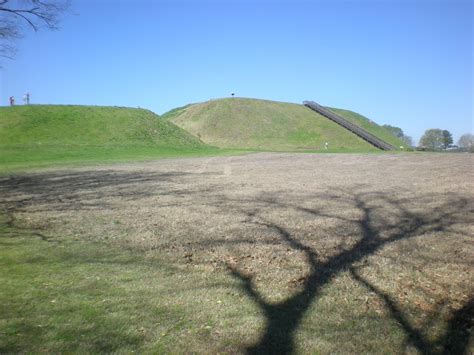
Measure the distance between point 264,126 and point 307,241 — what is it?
61208mm

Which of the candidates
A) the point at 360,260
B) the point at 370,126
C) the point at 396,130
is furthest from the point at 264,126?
the point at 396,130

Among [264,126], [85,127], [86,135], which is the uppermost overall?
[264,126]

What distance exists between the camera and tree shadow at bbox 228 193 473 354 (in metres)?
4.08

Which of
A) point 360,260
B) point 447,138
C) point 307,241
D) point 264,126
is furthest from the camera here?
point 447,138

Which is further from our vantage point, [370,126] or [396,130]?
[396,130]

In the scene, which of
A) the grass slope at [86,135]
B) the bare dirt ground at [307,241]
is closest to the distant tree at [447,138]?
the grass slope at [86,135]

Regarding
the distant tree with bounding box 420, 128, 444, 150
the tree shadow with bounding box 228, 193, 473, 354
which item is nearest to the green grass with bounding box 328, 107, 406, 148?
the distant tree with bounding box 420, 128, 444, 150

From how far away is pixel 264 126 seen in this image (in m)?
68.0

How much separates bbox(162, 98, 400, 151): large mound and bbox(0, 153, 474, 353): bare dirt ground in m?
44.9

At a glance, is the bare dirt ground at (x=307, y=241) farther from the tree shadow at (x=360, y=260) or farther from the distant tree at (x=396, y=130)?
the distant tree at (x=396, y=130)

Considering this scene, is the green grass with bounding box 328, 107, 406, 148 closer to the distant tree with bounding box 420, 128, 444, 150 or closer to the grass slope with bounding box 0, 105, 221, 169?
the grass slope with bounding box 0, 105, 221, 169

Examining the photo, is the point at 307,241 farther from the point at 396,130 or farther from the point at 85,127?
the point at 396,130

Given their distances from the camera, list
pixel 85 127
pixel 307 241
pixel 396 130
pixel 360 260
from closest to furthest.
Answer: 1. pixel 360 260
2. pixel 307 241
3. pixel 85 127
4. pixel 396 130

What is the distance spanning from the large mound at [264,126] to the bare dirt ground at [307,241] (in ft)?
147
